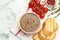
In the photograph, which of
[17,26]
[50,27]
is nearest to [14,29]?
[17,26]

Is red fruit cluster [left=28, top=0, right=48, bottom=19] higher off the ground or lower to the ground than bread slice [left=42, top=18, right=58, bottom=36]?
higher

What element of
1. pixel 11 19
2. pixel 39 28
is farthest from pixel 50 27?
pixel 11 19

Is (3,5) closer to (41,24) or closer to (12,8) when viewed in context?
(12,8)

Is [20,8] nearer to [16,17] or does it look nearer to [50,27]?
[16,17]

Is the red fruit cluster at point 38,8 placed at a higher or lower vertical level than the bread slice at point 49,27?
higher

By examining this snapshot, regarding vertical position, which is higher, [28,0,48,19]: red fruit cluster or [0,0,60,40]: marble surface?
[28,0,48,19]: red fruit cluster

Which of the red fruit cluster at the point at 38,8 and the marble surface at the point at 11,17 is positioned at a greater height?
the red fruit cluster at the point at 38,8

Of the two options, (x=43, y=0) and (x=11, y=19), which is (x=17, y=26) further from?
(x=43, y=0)

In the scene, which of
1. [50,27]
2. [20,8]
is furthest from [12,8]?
[50,27]
